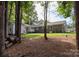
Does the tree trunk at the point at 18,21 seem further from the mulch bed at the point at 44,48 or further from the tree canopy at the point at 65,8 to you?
the tree canopy at the point at 65,8

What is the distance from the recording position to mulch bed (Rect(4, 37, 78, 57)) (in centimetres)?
286

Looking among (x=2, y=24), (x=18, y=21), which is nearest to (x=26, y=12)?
(x=18, y=21)

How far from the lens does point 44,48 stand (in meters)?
2.90

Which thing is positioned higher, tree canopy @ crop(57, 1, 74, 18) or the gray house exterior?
tree canopy @ crop(57, 1, 74, 18)

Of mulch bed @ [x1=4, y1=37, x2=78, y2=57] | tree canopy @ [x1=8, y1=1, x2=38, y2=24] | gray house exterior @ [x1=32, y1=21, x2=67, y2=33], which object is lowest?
mulch bed @ [x1=4, y1=37, x2=78, y2=57]

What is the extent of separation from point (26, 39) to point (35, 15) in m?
0.27

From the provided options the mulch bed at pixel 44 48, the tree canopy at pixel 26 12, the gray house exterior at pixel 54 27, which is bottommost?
the mulch bed at pixel 44 48

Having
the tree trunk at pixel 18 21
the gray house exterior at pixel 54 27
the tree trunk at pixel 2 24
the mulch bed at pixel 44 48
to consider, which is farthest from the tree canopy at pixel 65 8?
the tree trunk at pixel 2 24

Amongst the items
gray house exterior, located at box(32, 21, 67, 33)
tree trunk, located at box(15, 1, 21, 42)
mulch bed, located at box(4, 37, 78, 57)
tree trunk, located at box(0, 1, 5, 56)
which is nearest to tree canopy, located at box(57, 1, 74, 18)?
gray house exterior, located at box(32, 21, 67, 33)

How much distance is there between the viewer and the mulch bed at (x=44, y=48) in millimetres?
2856

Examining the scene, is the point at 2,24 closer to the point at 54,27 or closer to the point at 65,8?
the point at 54,27

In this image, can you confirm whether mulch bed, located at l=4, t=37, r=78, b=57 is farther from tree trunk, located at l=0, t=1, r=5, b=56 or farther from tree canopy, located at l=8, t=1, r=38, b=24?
tree canopy, located at l=8, t=1, r=38, b=24

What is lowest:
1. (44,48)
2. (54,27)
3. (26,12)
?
(44,48)

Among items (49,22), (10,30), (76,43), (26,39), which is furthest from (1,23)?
(76,43)
